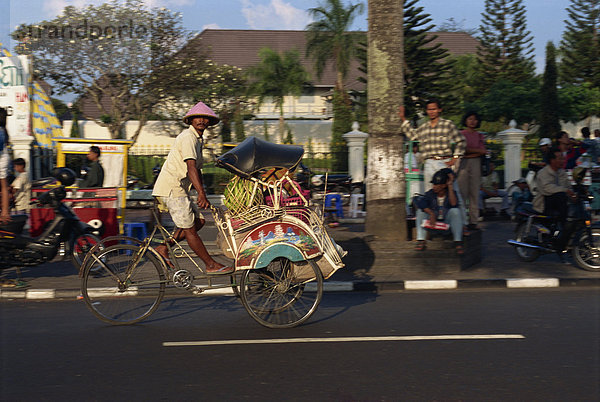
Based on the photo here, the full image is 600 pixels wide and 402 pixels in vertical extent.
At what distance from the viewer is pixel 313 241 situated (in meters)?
6.47

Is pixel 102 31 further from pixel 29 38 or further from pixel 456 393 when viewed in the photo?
pixel 456 393

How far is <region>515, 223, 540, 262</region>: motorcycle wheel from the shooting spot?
985 cm

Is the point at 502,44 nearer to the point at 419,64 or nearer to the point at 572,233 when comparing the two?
the point at 419,64

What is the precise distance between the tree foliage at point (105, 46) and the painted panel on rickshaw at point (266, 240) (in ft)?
87.4

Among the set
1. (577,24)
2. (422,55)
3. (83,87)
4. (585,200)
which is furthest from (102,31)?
(577,24)

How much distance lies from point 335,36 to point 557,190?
100ft

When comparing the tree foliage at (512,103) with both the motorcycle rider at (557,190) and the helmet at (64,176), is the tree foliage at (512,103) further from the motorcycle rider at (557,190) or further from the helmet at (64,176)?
the helmet at (64,176)

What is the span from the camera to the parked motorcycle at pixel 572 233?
9.19m

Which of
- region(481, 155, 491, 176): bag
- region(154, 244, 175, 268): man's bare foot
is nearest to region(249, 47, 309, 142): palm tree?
region(481, 155, 491, 176): bag

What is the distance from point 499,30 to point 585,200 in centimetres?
3936

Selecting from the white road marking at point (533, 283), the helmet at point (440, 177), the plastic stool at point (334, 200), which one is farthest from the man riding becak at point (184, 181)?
the plastic stool at point (334, 200)

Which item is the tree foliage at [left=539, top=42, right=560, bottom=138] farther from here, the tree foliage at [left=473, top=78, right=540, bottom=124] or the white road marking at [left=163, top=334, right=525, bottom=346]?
the white road marking at [left=163, top=334, right=525, bottom=346]

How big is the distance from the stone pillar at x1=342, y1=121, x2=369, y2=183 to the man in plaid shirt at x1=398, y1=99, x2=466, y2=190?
11785 millimetres

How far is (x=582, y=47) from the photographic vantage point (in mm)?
47781
